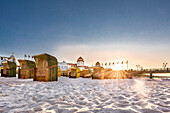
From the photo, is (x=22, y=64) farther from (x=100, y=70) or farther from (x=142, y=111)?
(x=142, y=111)

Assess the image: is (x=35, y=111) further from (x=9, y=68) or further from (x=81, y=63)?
(x=81, y=63)

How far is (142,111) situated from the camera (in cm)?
291

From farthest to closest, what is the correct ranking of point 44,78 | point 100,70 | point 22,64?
point 100,70 < point 22,64 < point 44,78

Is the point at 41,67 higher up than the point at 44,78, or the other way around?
the point at 41,67

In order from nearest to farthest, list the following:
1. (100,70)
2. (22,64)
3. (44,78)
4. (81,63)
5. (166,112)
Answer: (166,112), (44,78), (22,64), (100,70), (81,63)

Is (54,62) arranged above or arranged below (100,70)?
above

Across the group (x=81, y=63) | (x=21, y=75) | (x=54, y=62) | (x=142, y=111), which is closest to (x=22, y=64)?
(x=21, y=75)

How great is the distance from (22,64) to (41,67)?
5313 mm

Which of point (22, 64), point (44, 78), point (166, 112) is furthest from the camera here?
point (22, 64)

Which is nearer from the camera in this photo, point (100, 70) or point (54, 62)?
point (54, 62)

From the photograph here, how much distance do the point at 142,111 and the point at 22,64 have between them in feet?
52.4

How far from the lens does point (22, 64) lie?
15.3 metres

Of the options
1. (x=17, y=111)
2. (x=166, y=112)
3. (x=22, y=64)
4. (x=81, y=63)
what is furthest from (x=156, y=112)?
(x=81, y=63)

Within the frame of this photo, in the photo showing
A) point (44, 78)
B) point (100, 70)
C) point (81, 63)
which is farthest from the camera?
point (81, 63)
